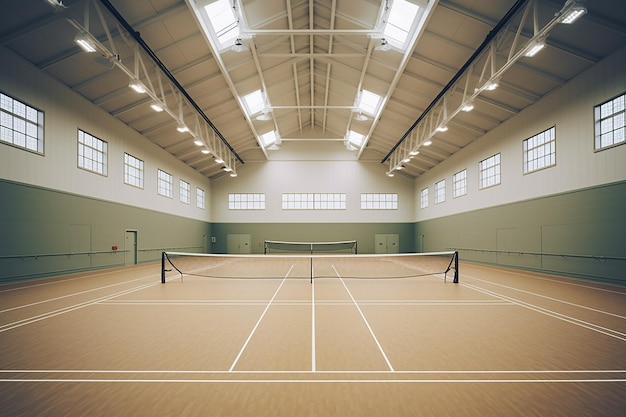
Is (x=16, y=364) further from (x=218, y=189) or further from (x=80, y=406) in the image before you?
(x=218, y=189)

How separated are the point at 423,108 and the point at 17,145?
19.6m

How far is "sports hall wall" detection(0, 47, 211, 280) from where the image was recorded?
1087cm

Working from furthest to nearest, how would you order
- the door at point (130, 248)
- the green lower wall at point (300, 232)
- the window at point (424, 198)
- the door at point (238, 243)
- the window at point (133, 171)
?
the green lower wall at point (300, 232) < the door at point (238, 243) < the window at point (424, 198) < the window at point (133, 171) < the door at point (130, 248)

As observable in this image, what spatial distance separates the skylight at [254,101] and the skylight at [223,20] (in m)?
5.09

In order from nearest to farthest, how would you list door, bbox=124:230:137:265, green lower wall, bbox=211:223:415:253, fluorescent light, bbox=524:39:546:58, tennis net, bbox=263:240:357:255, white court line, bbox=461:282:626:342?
white court line, bbox=461:282:626:342
fluorescent light, bbox=524:39:546:58
door, bbox=124:230:137:265
tennis net, bbox=263:240:357:255
green lower wall, bbox=211:223:415:253

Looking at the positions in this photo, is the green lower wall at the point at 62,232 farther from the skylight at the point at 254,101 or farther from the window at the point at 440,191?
the window at the point at 440,191

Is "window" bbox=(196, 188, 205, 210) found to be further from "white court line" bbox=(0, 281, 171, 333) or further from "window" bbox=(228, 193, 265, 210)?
"white court line" bbox=(0, 281, 171, 333)

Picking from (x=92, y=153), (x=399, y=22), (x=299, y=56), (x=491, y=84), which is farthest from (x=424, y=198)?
(x=92, y=153)

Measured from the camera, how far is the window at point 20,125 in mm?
10547

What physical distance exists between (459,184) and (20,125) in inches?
1000

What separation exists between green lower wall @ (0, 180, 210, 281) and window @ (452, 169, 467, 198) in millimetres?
22761

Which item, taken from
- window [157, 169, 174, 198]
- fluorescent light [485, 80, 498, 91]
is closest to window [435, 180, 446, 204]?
fluorescent light [485, 80, 498, 91]

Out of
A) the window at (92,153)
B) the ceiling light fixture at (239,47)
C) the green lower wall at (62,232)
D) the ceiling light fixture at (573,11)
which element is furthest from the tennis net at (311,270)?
the ceiling light fixture at (239,47)

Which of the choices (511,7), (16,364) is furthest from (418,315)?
(511,7)
